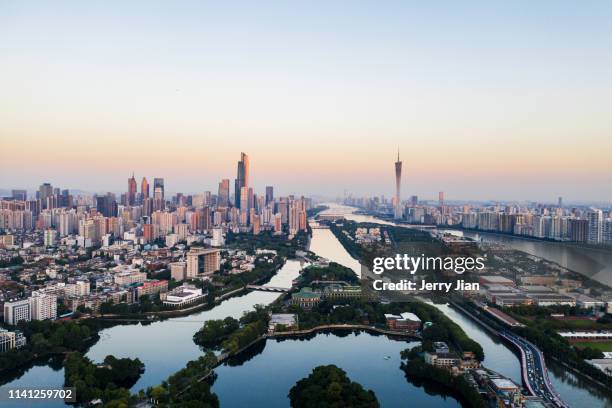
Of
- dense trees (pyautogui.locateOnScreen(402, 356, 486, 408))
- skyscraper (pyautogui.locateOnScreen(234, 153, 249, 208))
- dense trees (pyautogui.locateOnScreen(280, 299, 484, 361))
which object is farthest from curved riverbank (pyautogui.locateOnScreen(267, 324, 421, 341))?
skyscraper (pyautogui.locateOnScreen(234, 153, 249, 208))

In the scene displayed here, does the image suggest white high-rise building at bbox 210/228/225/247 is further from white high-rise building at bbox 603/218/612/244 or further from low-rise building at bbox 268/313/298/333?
white high-rise building at bbox 603/218/612/244

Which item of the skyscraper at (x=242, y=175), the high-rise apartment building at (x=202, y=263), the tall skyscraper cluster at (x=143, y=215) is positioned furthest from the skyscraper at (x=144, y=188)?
the high-rise apartment building at (x=202, y=263)

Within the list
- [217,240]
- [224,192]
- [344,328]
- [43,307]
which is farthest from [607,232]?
[224,192]

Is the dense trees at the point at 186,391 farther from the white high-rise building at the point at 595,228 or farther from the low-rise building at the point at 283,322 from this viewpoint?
the white high-rise building at the point at 595,228

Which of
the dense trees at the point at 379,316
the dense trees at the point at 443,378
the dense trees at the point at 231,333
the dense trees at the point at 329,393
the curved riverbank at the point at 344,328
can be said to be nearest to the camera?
the dense trees at the point at 329,393

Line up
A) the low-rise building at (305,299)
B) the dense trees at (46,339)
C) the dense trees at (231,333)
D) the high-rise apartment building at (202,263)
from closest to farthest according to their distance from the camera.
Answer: the dense trees at (46,339) < the dense trees at (231,333) < the low-rise building at (305,299) < the high-rise apartment building at (202,263)

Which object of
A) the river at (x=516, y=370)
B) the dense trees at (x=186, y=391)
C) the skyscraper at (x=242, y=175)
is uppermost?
the skyscraper at (x=242, y=175)

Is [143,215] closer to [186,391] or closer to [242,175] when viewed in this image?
[242,175]

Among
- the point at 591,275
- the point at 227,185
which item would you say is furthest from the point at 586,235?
the point at 227,185

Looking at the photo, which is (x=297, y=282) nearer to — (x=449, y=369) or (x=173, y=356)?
(x=173, y=356)
